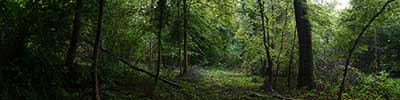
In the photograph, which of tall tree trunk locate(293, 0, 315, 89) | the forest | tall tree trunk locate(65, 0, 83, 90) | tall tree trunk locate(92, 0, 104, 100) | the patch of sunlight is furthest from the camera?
the patch of sunlight

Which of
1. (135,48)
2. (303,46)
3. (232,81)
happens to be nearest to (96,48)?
(135,48)

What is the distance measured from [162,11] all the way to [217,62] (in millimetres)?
20612

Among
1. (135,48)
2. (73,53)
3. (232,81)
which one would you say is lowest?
(232,81)

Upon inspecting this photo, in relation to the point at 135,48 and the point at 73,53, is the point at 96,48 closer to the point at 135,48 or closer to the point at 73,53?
the point at 73,53

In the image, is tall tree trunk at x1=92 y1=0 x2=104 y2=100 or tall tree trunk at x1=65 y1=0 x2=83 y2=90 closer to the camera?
tall tree trunk at x1=92 y1=0 x2=104 y2=100

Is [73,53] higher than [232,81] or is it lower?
higher

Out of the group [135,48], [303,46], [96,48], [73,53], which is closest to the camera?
[96,48]

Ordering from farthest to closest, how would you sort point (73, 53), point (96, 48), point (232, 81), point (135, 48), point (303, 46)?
point (232, 81), point (303, 46), point (135, 48), point (73, 53), point (96, 48)

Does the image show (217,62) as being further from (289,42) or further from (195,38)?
(289,42)

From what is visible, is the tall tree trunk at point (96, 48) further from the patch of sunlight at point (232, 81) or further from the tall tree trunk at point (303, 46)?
the tall tree trunk at point (303, 46)

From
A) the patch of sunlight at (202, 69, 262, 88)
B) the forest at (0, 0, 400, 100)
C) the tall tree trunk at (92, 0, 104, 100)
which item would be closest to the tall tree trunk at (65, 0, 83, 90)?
the forest at (0, 0, 400, 100)

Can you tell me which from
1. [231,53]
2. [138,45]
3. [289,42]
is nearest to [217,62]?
[231,53]

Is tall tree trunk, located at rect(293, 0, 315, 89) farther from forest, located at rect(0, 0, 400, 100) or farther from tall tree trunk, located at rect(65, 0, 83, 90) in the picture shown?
tall tree trunk, located at rect(65, 0, 83, 90)

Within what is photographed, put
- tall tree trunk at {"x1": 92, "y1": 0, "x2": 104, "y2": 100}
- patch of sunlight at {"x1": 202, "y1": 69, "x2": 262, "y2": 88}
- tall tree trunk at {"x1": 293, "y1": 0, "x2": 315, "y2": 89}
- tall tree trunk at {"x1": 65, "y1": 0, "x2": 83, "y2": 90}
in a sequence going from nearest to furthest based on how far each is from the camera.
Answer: tall tree trunk at {"x1": 92, "y1": 0, "x2": 104, "y2": 100}
tall tree trunk at {"x1": 65, "y1": 0, "x2": 83, "y2": 90}
tall tree trunk at {"x1": 293, "y1": 0, "x2": 315, "y2": 89}
patch of sunlight at {"x1": 202, "y1": 69, "x2": 262, "y2": 88}
